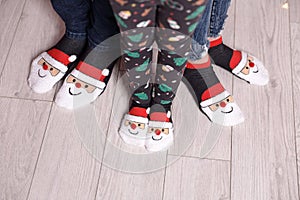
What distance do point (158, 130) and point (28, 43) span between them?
20.1 inches

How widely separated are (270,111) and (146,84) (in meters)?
0.39

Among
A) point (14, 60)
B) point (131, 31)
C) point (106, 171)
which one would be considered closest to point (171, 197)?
point (106, 171)

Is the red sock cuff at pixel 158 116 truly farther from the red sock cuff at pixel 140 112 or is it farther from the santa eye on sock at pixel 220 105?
the santa eye on sock at pixel 220 105

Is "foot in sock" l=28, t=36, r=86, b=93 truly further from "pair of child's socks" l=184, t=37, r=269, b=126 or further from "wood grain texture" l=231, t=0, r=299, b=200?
"wood grain texture" l=231, t=0, r=299, b=200

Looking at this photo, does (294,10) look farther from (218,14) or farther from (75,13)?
(75,13)

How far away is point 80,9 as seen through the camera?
1097 mm

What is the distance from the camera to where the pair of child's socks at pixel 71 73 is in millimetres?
1188

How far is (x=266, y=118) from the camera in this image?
1.19m

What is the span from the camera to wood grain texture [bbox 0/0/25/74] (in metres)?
1.29

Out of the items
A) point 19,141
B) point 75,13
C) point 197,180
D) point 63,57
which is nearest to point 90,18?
point 75,13

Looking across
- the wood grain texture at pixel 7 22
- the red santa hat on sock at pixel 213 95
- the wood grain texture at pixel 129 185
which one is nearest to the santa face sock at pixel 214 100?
the red santa hat on sock at pixel 213 95

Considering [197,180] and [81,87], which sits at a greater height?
[81,87]

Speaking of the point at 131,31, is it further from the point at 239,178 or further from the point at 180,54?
the point at 239,178

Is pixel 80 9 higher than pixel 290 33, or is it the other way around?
pixel 80 9
